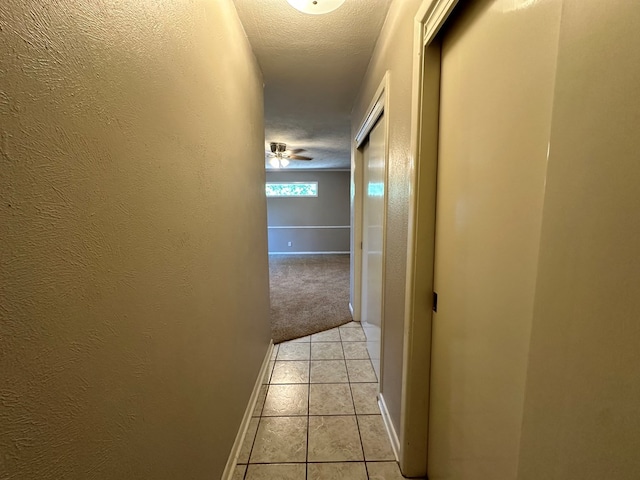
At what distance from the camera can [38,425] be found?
409 mm

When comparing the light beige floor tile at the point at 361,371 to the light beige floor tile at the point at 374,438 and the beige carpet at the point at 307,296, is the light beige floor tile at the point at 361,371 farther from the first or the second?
the beige carpet at the point at 307,296

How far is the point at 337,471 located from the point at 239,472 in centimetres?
49

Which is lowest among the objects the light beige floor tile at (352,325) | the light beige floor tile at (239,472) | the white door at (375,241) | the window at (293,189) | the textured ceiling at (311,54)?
the light beige floor tile at (352,325)

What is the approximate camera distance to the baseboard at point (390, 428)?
1403 millimetres

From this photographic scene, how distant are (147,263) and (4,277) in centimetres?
33

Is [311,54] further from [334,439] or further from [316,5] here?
[334,439]

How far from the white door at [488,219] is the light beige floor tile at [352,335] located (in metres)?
1.55

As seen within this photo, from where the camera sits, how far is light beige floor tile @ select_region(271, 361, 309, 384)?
2053mm

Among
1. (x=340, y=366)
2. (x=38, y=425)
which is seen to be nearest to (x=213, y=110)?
(x=38, y=425)

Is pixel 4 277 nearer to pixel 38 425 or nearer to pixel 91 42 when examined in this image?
pixel 38 425

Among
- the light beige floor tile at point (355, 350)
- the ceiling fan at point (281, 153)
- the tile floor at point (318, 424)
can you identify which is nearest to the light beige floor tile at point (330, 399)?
the tile floor at point (318, 424)

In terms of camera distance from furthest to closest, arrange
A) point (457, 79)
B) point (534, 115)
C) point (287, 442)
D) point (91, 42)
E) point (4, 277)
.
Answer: point (287, 442) → point (457, 79) → point (534, 115) → point (91, 42) → point (4, 277)

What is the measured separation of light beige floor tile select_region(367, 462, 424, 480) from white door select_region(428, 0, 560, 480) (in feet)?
0.91

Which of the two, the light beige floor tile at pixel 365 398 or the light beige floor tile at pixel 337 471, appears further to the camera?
the light beige floor tile at pixel 365 398
